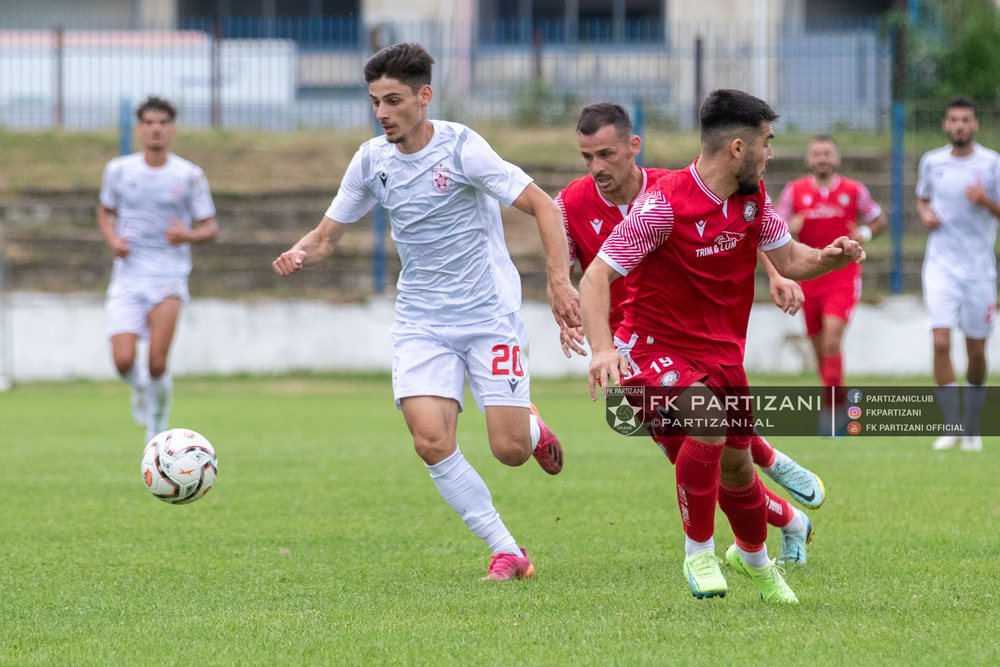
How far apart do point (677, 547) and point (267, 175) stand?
1634 cm

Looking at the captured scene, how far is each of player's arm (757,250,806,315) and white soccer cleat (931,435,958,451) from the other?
18.3ft

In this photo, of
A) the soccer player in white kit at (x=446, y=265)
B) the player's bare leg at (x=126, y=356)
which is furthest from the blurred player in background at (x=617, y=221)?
the player's bare leg at (x=126, y=356)

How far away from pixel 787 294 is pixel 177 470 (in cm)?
284

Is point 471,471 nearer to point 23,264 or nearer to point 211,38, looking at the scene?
point 23,264

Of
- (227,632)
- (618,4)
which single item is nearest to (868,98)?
(618,4)

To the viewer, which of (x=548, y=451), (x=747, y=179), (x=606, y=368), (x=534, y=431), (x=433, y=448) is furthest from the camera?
(x=548, y=451)

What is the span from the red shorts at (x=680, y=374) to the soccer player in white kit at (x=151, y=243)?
6175 mm

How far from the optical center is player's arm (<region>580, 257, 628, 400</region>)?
4.93m

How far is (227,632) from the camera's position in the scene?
510 centimetres

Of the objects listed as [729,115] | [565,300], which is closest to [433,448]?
[565,300]

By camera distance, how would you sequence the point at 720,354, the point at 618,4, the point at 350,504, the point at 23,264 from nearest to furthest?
the point at 720,354
the point at 350,504
the point at 23,264
the point at 618,4

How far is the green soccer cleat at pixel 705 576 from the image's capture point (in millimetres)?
5473

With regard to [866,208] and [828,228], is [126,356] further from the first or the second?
[866,208]

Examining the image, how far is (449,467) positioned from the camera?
651cm
